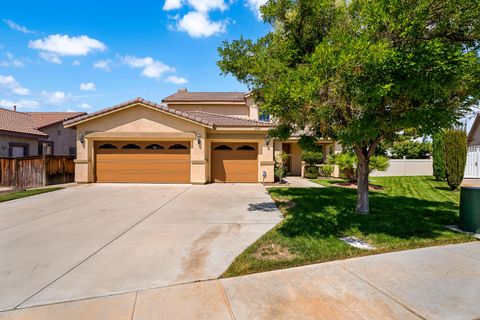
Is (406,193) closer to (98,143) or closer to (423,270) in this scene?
(423,270)

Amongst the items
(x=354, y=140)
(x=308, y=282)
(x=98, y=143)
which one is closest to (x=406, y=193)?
(x=354, y=140)

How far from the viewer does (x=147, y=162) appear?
1570 cm

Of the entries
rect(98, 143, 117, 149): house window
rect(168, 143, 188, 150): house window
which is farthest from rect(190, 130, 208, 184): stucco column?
rect(98, 143, 117, 149): house window

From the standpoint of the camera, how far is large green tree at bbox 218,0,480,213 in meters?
4.88

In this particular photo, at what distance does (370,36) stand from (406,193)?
957 cm

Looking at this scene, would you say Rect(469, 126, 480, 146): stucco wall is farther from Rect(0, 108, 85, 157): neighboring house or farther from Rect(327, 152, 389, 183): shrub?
Rect(0, 108, 85, 157): neighboring house

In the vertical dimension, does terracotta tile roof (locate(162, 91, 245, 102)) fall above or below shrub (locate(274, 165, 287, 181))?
above

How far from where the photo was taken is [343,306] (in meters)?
3.37

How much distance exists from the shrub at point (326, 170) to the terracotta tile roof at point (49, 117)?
22528mm

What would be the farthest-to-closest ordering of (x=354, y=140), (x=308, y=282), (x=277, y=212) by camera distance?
1. (x=277, y=212)
2. (x=354, y=140)
3. (x=308, y=282)

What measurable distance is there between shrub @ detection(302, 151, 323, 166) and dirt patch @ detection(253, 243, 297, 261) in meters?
14.6

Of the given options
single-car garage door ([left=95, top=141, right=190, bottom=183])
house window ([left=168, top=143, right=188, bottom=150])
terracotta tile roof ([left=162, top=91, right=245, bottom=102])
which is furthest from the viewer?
terracotta tile roof ([left=162, top=91, right=245, bottom=102])

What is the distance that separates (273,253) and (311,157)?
1506 cm

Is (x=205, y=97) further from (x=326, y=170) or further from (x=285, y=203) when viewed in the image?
(x=285, y=203)
